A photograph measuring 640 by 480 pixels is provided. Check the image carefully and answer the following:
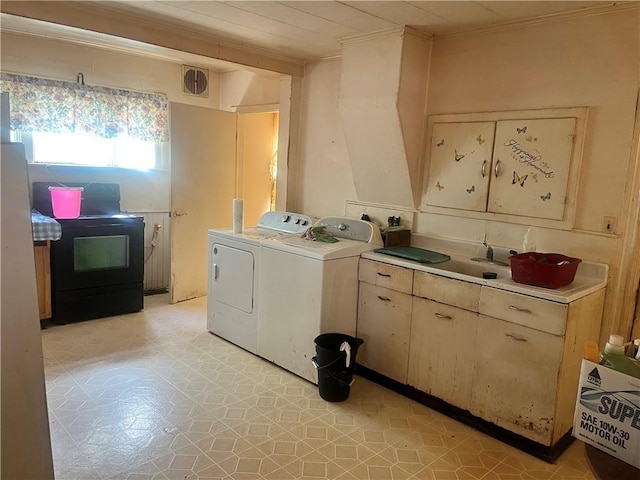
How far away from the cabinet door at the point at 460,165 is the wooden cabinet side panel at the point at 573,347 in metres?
0.93

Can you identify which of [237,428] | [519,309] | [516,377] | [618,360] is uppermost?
[618,360]

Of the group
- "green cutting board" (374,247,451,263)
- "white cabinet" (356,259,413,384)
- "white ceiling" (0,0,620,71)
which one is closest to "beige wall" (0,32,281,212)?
"white ceiling" (0,0,620,71)

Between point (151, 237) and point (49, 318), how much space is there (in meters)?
1.33

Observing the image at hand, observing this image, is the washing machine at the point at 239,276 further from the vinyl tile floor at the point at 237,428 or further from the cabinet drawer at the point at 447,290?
the cabinet drawer at the point at 447,290

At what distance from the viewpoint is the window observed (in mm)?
4062

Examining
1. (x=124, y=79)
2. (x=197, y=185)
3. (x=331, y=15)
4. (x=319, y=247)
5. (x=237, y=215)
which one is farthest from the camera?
(x=197, y=185)

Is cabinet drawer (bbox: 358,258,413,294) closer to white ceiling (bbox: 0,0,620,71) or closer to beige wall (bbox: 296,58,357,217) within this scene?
beige wall (bbox: 296,58,357,217)

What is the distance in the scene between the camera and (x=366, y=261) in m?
3.27

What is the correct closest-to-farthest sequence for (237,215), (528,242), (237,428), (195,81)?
(237,428) < (528,242) < (237,215) < (195,81)

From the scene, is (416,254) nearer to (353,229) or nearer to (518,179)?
→ (353,229)

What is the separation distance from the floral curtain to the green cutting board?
2.90 m

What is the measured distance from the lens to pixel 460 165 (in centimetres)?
328

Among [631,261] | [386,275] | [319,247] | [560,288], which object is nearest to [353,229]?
[319,247]

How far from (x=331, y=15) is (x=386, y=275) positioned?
66.8 inches
